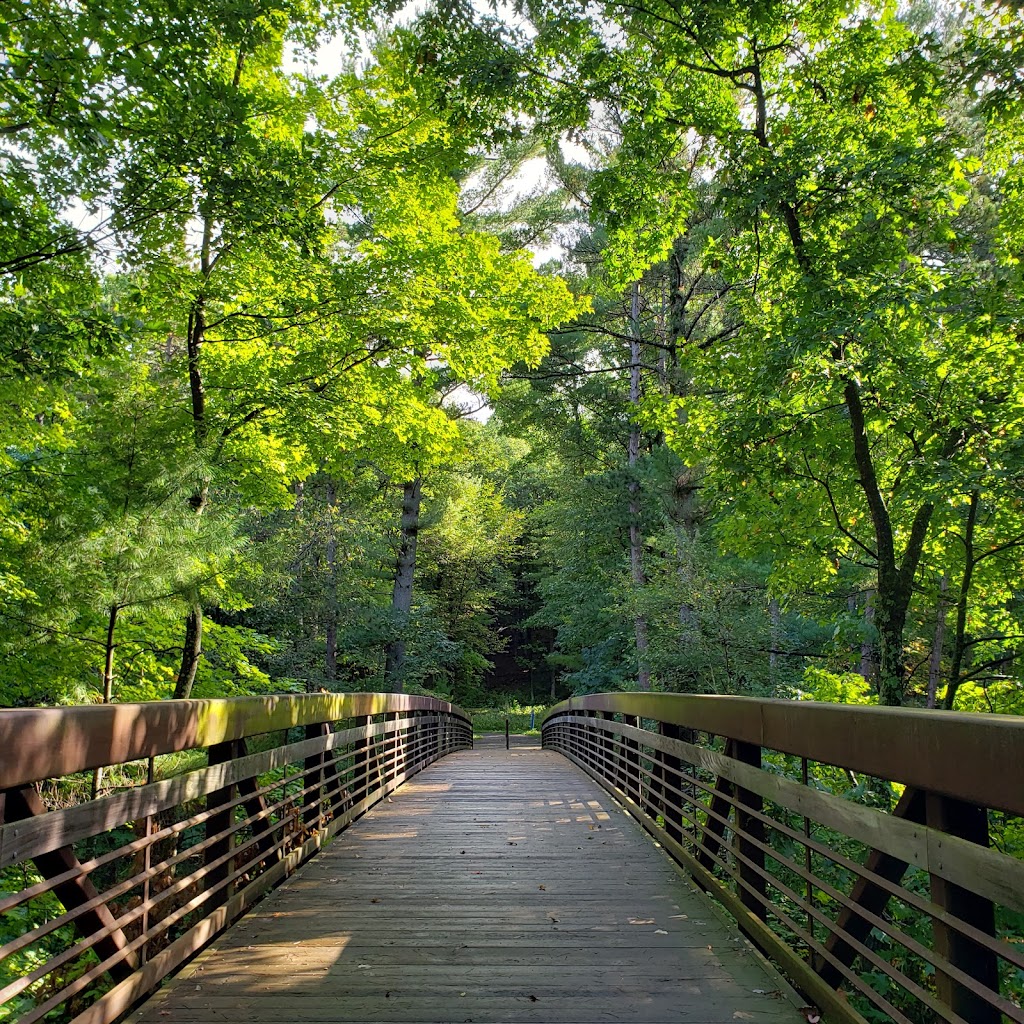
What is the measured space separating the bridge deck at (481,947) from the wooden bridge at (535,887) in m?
0.01

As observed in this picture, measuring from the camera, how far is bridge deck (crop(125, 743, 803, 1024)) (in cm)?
250

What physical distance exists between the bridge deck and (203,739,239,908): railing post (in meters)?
0.25

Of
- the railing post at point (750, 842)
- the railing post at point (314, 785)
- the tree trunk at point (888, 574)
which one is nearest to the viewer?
the railing post at point (750, 842)

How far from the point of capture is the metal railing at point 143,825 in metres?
1.95

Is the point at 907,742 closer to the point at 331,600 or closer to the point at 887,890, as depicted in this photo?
the point at 887,890

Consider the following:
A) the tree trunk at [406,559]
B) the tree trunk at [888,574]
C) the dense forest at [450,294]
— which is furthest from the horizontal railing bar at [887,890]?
the tree trunk at [406,559]

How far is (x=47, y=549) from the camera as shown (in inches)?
244

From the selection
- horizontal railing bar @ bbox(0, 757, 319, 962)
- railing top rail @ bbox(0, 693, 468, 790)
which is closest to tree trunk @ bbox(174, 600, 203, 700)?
railing top rail @ bbox(0, 693, 468, 790)

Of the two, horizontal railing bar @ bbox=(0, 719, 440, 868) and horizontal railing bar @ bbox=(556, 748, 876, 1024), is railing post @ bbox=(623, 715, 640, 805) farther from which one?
horizontal railing bar @ bbox=(0, 719, 440, 868)

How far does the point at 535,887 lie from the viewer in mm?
3992

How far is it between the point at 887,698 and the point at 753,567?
8578mm

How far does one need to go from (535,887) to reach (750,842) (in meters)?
1.34

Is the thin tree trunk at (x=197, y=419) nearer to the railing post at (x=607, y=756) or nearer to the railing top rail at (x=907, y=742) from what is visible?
the railing post at (x=607, y=756)

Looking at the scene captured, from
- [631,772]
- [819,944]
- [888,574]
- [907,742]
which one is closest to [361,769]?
[631,772]
